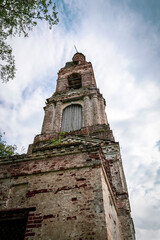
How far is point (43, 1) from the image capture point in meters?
7.70

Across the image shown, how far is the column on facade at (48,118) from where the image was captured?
15747mm

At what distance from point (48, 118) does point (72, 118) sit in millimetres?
2215

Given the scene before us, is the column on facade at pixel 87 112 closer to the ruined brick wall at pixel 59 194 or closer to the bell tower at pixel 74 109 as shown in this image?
the bell tower at pixel 74 109

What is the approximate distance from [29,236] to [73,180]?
1.58m

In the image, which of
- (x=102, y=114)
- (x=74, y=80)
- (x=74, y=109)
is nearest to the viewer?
(x=102, y=114)

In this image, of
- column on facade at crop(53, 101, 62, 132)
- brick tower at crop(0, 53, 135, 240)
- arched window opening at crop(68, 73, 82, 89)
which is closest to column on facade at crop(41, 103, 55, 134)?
column on facade at crop(53, 101, 62, 132)

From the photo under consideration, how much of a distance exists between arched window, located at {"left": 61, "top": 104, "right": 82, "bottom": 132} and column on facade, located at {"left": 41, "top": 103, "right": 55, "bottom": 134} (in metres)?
1.08

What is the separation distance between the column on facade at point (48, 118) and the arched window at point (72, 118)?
1077mm

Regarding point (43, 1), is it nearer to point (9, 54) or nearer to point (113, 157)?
point (9, 54)

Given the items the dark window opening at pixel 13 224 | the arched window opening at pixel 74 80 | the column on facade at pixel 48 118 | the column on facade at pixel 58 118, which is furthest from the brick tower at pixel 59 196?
the arched window opening at pixel 74 80

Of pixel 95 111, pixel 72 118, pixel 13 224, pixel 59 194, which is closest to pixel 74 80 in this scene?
pixel 72 118

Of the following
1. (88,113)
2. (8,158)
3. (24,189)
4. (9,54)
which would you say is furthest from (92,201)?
(88,113)

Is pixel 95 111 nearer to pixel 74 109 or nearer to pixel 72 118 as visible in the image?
pixel 72 118

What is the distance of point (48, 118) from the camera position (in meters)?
16.8
